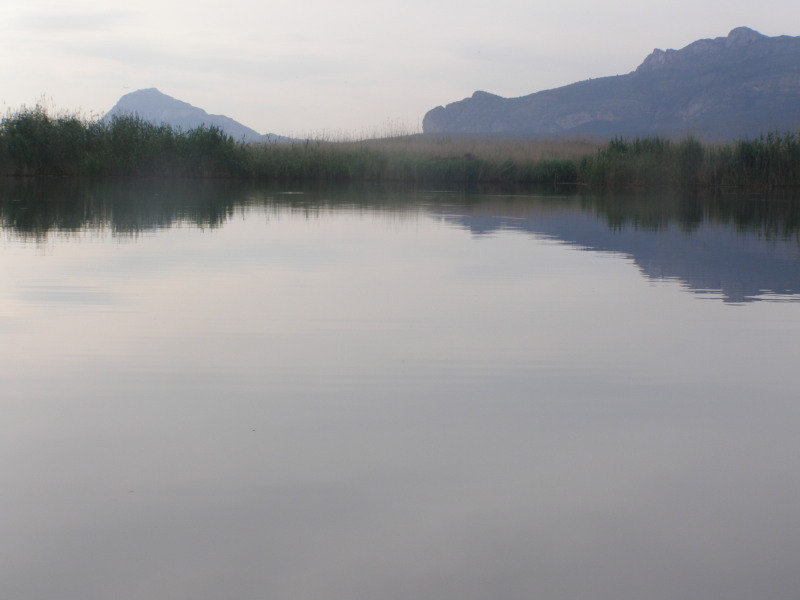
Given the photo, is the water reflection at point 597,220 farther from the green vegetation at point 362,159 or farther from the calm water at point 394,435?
the green vegetation at point 362,159

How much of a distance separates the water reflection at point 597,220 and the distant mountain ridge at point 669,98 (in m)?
69.4

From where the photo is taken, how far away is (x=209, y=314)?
371cm

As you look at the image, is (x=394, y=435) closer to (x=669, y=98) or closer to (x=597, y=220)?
(x=597, y=220)

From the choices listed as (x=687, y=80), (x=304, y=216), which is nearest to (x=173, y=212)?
(x=304, y=216)

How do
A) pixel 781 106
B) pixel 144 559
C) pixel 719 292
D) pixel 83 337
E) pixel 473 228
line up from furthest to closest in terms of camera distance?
1. pixel 781 106
2. pixel 473 228
3. pixel 719 292
4. pixel 83 337
5. pixel 144 559

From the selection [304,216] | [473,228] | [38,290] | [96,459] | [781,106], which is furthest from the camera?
[781,106]

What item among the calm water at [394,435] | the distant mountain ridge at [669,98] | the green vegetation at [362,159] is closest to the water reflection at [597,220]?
the calm water at [394,435]

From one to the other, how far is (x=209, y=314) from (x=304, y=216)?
5892 mm

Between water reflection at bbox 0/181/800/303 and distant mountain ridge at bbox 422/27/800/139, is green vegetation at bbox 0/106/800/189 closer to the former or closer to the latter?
water reflection at bbox 0/181/800/303

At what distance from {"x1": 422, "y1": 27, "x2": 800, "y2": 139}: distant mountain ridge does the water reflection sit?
69.4 meters

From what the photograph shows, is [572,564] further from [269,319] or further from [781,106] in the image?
[781,106]

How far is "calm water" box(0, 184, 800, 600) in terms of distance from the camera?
4.85 feet

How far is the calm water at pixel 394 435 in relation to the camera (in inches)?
58.2

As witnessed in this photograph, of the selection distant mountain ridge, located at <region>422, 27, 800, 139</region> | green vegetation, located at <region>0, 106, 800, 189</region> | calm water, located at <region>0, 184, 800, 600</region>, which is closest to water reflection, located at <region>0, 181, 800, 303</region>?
calm water, located at <region>0, 184, 800, 600</region>
